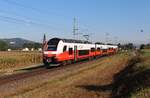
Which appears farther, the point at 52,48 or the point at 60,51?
the point at 60,51

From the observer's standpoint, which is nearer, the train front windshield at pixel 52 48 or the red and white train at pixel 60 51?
the red and white train at pixel 60 51

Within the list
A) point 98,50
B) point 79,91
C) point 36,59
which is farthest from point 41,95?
point 98,50

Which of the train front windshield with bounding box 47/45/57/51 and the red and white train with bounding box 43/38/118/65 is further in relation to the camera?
the train front windshield with bounding box 47/45/57/51

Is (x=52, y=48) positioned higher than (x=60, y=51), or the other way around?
(x=52, y=48)

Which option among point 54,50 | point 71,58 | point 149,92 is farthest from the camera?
point 71,58

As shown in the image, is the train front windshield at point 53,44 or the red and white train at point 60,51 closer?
the red and white train at point 60,51

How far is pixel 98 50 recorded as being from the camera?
70.4m

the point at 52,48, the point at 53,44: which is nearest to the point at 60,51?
the point at 52,48

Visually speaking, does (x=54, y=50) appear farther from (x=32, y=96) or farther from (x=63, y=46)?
(x=32, y=96)

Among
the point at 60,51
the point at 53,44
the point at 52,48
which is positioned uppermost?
the point at 53,44

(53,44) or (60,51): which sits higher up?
(53,44)

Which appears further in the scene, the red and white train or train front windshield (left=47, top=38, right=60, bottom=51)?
train front windshield (left=47, top=38, right=60, bottom=51)

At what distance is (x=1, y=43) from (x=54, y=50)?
13403cm

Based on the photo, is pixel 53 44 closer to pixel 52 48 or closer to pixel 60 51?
pixel 52 48
